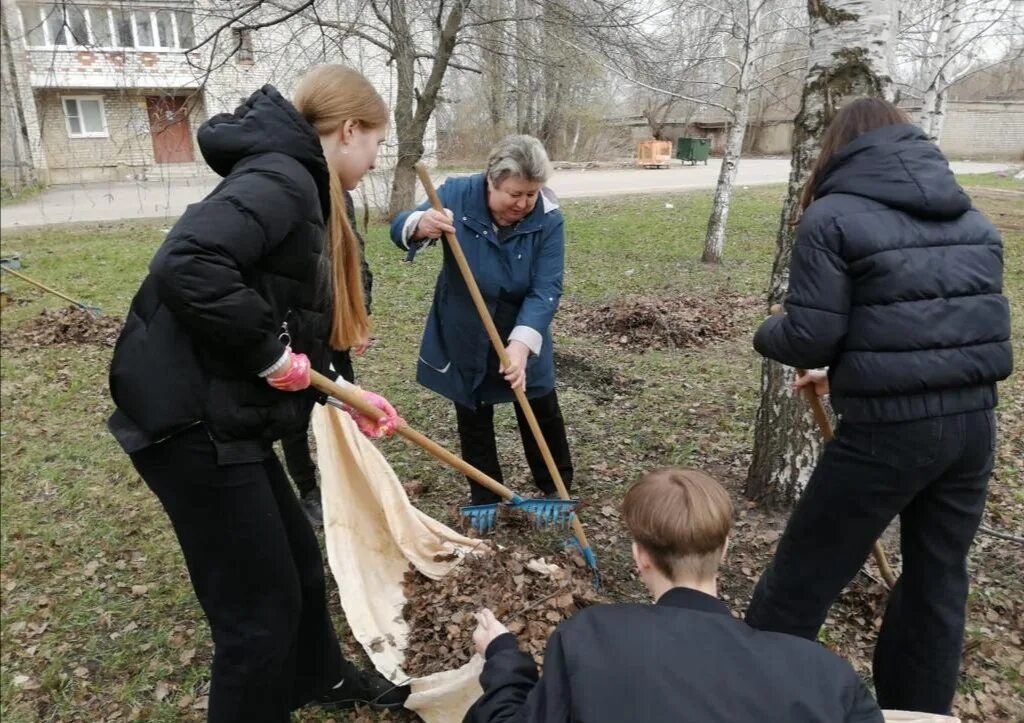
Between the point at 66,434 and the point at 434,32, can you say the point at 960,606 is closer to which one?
the point at 66,434

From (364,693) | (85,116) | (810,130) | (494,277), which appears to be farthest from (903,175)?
(85,116)

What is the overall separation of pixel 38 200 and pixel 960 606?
883 inches

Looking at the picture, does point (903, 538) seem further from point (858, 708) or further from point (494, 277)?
point (494, 277)

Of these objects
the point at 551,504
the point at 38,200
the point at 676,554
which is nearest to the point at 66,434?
the point at 551,504

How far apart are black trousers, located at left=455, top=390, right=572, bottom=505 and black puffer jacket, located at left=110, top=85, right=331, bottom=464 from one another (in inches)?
65.3

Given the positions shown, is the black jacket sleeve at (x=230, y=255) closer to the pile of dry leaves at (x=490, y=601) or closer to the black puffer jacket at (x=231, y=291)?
the black puffer jacket at (x=231, y=291)

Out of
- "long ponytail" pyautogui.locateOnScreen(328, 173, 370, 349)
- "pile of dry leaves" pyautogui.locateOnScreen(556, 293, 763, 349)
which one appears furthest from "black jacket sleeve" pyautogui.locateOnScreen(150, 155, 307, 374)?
"pile of dry leaves" pyautogui.locateOnScreen(556, 293, 763, 349)

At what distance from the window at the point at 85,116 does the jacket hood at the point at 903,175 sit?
32.1 metres

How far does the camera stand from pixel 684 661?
1324 mm

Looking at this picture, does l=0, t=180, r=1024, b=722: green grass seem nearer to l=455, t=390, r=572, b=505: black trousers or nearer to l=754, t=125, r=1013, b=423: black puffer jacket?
l=455, t=390, r=572, b=505: black trousers

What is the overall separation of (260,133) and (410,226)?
135cm

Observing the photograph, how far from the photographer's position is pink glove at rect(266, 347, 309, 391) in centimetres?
190

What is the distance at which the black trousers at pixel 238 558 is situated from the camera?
1892 millimetres

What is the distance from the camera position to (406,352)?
22.4 feet
